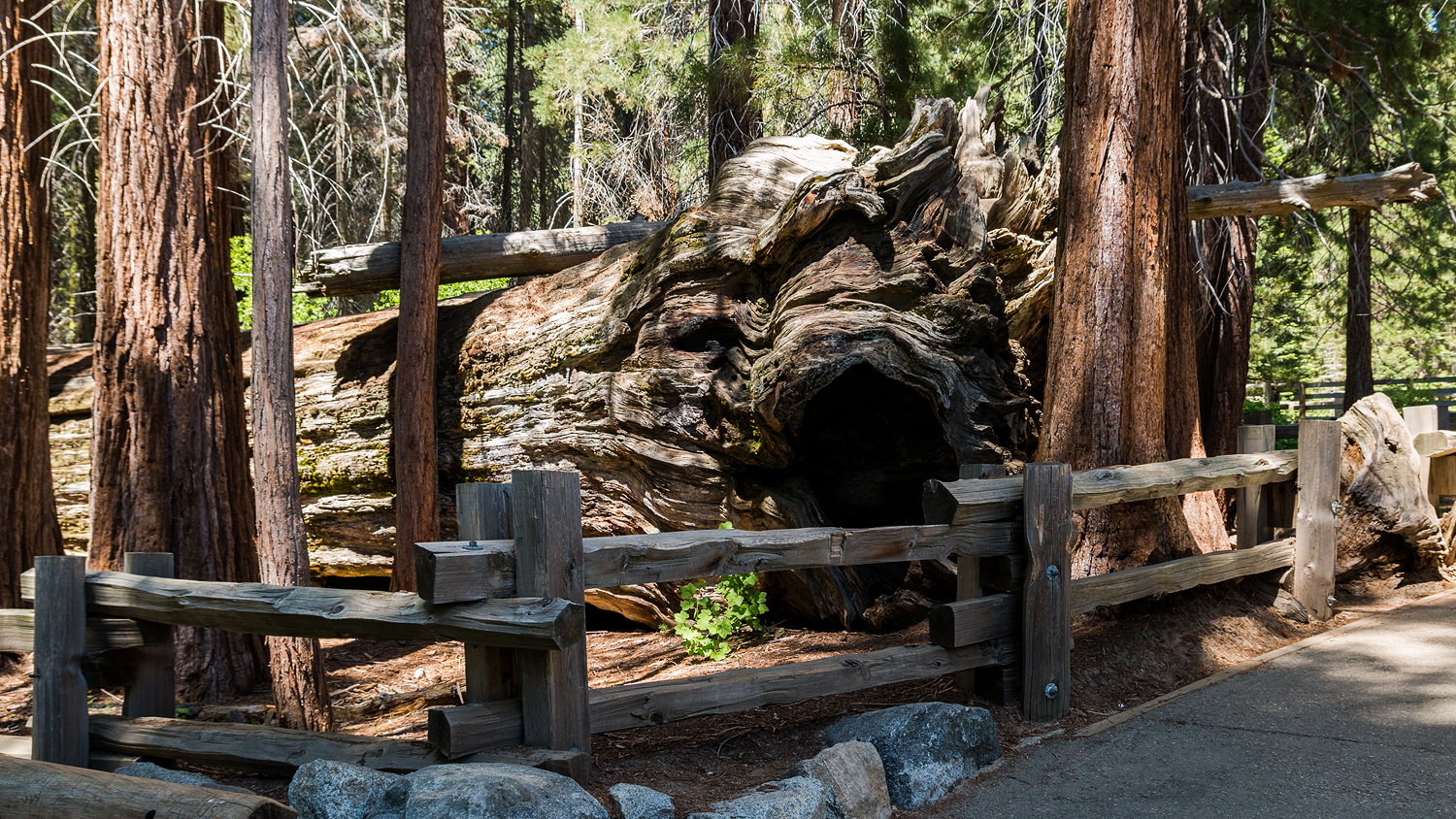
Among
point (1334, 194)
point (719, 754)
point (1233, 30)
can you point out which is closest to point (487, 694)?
point (719, 754)

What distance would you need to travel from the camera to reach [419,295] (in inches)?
324

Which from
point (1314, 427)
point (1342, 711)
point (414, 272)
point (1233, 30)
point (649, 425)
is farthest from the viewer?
point (1233, 30)

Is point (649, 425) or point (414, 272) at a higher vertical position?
point (414, 272)

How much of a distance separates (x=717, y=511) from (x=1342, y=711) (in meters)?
4.26

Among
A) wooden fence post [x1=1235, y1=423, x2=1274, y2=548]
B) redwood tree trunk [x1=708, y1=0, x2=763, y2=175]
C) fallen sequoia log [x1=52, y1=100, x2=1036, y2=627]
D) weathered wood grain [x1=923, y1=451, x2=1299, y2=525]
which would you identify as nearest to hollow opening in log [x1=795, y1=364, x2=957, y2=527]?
fallen sequoia log [x1=52, y1=100, x2=1036, y2=627]

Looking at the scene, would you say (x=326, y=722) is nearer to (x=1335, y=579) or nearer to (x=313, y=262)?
(x=313, y=262)

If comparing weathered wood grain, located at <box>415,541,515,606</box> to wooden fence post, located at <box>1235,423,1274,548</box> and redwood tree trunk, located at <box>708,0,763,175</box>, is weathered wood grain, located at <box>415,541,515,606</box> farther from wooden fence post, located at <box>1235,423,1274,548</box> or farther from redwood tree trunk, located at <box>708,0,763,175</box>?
redwood tree trunk, located at <box>708,0,763,175</box>

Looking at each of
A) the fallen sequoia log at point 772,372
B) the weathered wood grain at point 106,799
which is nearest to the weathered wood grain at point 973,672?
the fallen sequoia log at point 772,372

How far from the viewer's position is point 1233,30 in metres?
10.6

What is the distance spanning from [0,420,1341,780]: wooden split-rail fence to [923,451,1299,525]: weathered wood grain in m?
0.01

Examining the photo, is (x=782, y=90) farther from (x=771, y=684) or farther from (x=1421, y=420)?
(x=771, y=684)

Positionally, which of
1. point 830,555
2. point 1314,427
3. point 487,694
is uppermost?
point 1314,427

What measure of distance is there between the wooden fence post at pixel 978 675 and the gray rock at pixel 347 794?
288 centimetres

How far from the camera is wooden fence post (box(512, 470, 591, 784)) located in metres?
3.60
